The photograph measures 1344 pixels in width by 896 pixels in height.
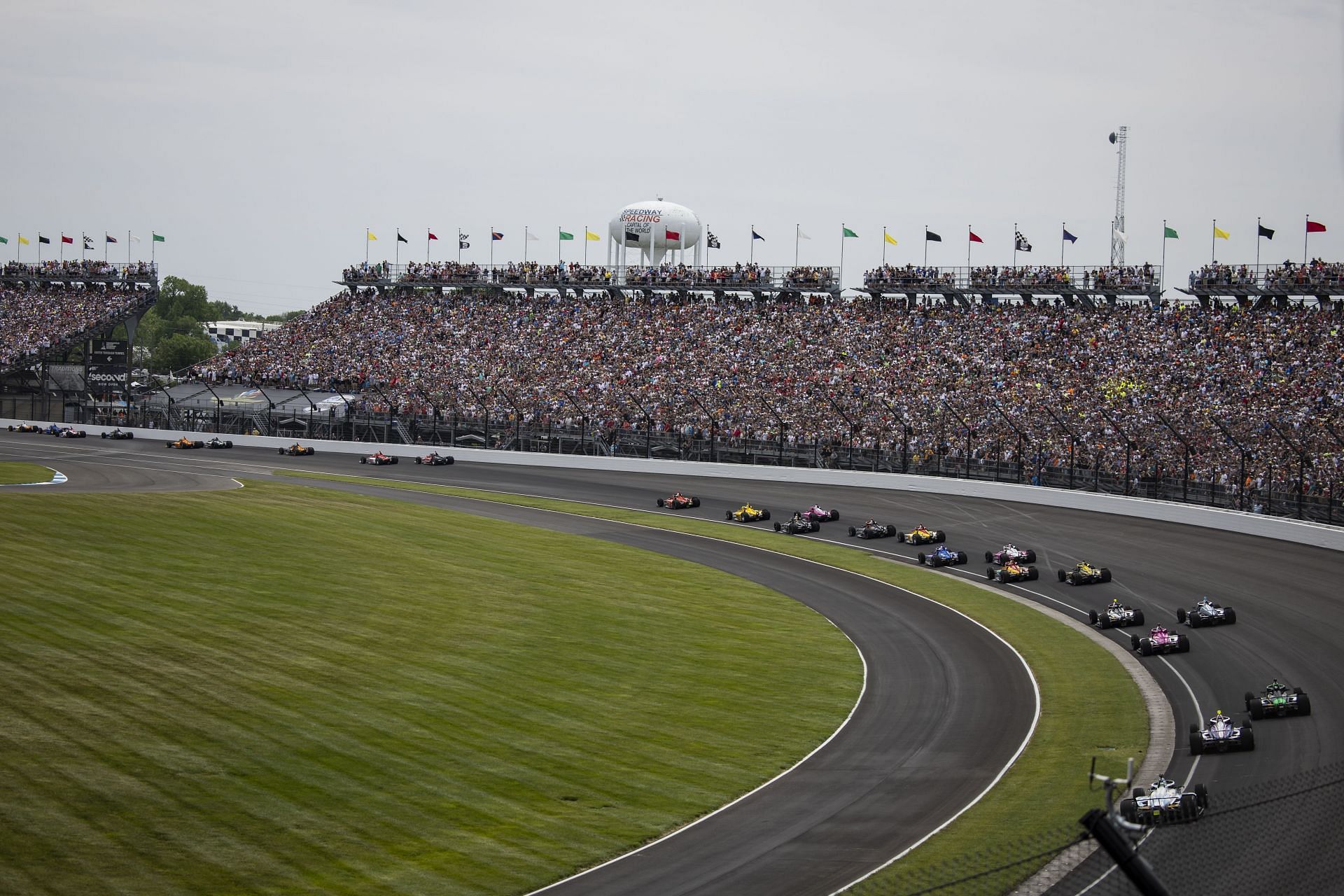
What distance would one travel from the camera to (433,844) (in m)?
17.5

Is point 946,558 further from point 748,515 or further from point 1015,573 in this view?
point 748,515

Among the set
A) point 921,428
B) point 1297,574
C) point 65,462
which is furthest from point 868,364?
point 65,462

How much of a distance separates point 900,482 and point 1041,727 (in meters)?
29.4

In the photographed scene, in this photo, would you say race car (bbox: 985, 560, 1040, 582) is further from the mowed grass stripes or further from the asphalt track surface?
the mowed grass stripes

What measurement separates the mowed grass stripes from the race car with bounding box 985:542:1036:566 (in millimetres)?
7819

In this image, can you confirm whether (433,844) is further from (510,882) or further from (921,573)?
(921,573)

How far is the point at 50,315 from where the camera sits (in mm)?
92562

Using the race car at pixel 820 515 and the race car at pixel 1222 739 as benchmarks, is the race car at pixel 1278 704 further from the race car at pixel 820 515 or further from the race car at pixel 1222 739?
the race car at pixel 820 515

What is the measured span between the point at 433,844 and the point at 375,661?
900cm

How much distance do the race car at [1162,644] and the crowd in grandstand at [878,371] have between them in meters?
15.5

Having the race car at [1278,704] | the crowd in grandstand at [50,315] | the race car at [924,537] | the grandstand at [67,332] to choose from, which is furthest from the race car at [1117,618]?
the crowd in grandstand at [50,315]

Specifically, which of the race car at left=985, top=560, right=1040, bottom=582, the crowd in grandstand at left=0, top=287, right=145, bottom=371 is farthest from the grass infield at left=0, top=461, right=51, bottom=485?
the race car at left=985, top=560, right=1040, bottom=582

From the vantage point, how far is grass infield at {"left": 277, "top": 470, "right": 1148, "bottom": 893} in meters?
18.0

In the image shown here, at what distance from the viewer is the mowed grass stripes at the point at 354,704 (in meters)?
17.2
